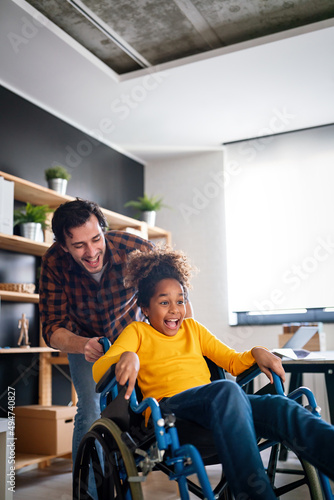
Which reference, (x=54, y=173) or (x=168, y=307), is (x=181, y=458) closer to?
(x=168, y=307)

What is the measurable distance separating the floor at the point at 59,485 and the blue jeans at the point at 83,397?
78cm

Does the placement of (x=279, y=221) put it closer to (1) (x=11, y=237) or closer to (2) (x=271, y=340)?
(2) (x=271, y=340)

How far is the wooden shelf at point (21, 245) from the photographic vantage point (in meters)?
3.05

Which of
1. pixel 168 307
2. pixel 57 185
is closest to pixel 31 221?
pixel 57 185

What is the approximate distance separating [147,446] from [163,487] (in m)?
1.44

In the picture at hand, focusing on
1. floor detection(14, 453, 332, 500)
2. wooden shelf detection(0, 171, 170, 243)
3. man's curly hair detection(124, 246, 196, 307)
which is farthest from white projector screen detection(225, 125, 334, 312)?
man's curly hair detection(124, 246, 196, 307)

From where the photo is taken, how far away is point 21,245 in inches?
127

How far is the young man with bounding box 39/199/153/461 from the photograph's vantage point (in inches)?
75.2

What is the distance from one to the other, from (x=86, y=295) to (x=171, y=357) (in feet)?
1.64

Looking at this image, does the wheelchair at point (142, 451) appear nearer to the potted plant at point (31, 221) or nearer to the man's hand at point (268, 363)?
the man's hand at point (268, 363)

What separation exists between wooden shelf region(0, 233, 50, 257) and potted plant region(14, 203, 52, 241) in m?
0.05

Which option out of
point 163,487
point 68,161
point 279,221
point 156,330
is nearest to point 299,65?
point 279,221

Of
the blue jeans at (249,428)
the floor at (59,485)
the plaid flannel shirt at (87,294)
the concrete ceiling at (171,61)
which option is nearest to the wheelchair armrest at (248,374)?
the blue jeans at (249,428)

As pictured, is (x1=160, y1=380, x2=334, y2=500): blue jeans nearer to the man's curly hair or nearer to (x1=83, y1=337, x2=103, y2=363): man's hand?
(x1=83, y1=337, x2=103, y2=363): man's hand
